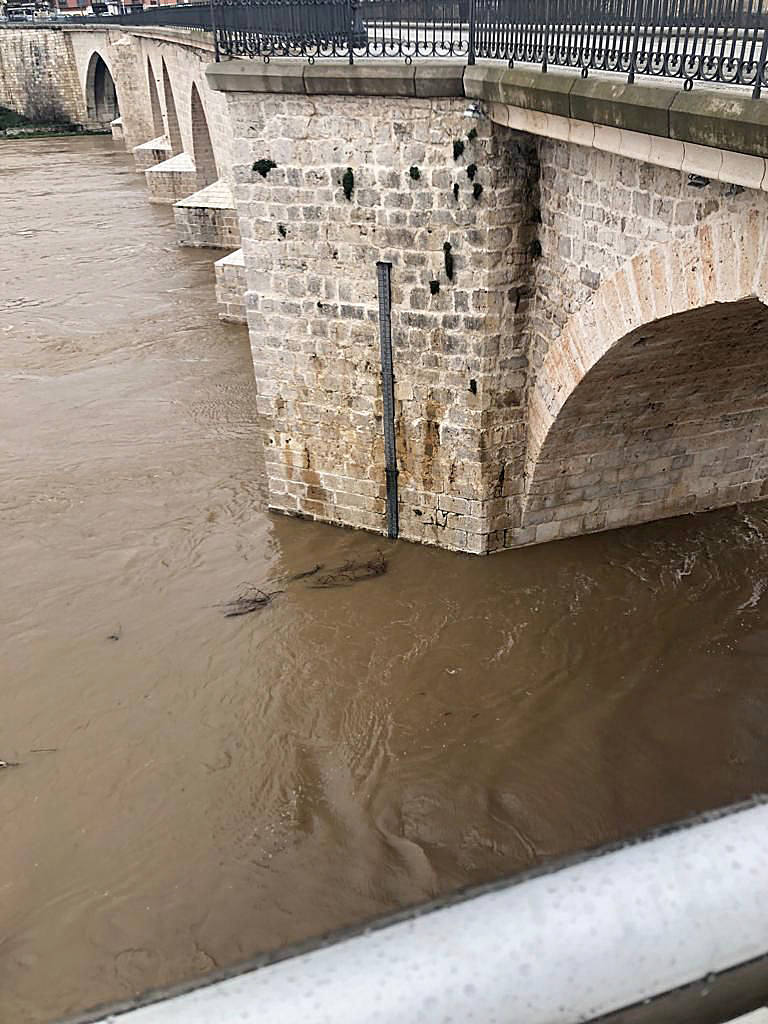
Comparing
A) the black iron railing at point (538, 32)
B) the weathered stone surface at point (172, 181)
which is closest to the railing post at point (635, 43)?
the black iron railing at point (538, 32)

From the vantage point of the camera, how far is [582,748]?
19.5 ft

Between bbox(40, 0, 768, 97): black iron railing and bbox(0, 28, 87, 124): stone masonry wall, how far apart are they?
3492 centimetres

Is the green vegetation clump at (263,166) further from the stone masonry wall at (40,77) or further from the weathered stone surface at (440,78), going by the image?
the stone masonry wall at (40,77)

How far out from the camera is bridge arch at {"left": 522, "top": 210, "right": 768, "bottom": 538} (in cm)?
468

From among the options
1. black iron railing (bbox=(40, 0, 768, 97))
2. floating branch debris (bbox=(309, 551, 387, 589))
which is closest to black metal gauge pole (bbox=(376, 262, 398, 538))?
floating branch debris (bbox=(309, 551, 387, 589))

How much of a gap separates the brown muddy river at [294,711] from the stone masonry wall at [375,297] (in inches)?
24.7

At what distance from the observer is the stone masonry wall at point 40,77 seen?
37.0 meters

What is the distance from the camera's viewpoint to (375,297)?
7.03 metres

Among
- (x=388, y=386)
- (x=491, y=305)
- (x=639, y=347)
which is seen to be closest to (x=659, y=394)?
(x=639, y=347)

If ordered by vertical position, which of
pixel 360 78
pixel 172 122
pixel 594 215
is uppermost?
pixel 360 78

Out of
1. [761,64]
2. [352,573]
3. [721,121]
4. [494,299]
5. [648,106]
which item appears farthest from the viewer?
[352,573]

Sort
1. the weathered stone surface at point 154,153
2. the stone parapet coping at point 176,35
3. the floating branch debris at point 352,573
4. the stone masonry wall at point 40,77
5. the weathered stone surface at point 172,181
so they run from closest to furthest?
the floating branch debris at point 352,573
the stone parapet coping at point 176,35
the weathered stone surface at point 172,181
the weathered stone surface at point 154,153
the stone masonry wall at point 40,77

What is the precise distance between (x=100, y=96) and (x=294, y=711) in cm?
3860

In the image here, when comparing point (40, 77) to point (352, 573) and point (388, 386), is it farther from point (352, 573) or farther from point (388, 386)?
point (352, 573)
